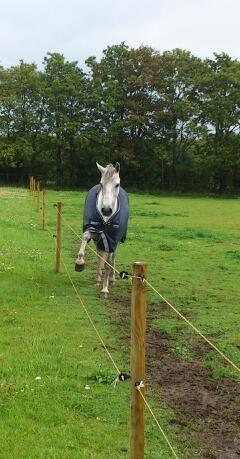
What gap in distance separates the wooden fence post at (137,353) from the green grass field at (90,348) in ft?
2.92

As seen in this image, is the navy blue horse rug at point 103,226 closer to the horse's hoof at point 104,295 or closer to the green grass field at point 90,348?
the horse's hoof at point 104,295

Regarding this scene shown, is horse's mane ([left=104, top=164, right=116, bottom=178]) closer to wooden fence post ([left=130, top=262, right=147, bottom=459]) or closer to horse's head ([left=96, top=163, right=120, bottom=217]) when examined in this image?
horse's head ([left=96, top=163, right=120, bottom=217])

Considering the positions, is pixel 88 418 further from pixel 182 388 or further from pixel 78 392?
pixel 182 388

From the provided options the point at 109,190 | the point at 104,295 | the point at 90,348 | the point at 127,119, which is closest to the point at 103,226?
the point at 109,190

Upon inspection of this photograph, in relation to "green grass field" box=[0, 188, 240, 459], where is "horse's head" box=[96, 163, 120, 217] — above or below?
above

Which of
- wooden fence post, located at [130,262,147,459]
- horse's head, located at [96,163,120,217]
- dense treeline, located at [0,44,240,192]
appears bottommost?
wooden fence post, located at [130,262,147,459]

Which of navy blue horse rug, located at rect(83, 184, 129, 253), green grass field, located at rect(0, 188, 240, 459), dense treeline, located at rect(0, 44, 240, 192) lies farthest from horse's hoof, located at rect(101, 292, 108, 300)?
dense treeline, located at rect(0, 44, 240, 192)

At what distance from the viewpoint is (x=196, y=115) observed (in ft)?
176

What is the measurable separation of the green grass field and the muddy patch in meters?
0.02

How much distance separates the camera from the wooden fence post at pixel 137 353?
11.0ft

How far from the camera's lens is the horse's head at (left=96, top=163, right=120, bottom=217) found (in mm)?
9508

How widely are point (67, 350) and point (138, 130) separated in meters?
49.6

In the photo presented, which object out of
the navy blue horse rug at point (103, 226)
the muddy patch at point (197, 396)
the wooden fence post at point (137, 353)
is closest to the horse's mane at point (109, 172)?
the navy blue horse rug at point (103, 226)

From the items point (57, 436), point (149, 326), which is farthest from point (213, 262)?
point (57, 436)
